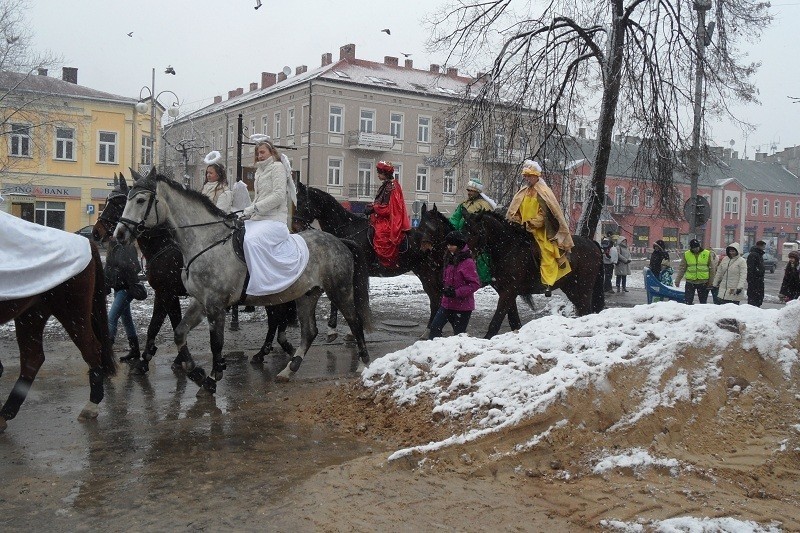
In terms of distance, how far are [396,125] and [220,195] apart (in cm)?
4364

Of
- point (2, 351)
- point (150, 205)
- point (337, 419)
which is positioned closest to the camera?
point (337, 419)

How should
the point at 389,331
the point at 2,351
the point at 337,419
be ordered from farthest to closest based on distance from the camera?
1. the point at 389,331
2. the point at 2,351
3. the point at 337,419

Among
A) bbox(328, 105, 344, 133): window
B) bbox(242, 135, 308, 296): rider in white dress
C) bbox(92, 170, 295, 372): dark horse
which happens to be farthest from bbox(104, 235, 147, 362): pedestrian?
bbox(328, 105, 344, 133): window

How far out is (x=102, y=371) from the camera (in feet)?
22.3

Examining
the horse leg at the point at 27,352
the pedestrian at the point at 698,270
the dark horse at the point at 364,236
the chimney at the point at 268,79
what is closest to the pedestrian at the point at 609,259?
the pedestrian at the point at 698,270

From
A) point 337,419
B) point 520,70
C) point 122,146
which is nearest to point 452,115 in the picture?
point 520,70

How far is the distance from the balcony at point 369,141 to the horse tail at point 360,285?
41.7 m

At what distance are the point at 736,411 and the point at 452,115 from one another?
1337 centimetres

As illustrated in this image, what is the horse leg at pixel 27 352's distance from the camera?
6520mm

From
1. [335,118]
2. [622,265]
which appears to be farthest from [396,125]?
[622,265]

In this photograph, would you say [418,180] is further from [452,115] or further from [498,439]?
[498,439]

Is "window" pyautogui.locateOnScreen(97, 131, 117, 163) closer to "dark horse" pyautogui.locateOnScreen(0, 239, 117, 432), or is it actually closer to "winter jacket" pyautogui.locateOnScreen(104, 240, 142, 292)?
"winter jacket" pyautogui.locateOnScreen(104, 240, 142, 292)

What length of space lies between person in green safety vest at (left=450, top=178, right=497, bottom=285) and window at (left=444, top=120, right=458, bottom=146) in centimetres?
611

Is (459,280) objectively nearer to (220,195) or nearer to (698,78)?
(220,195)
